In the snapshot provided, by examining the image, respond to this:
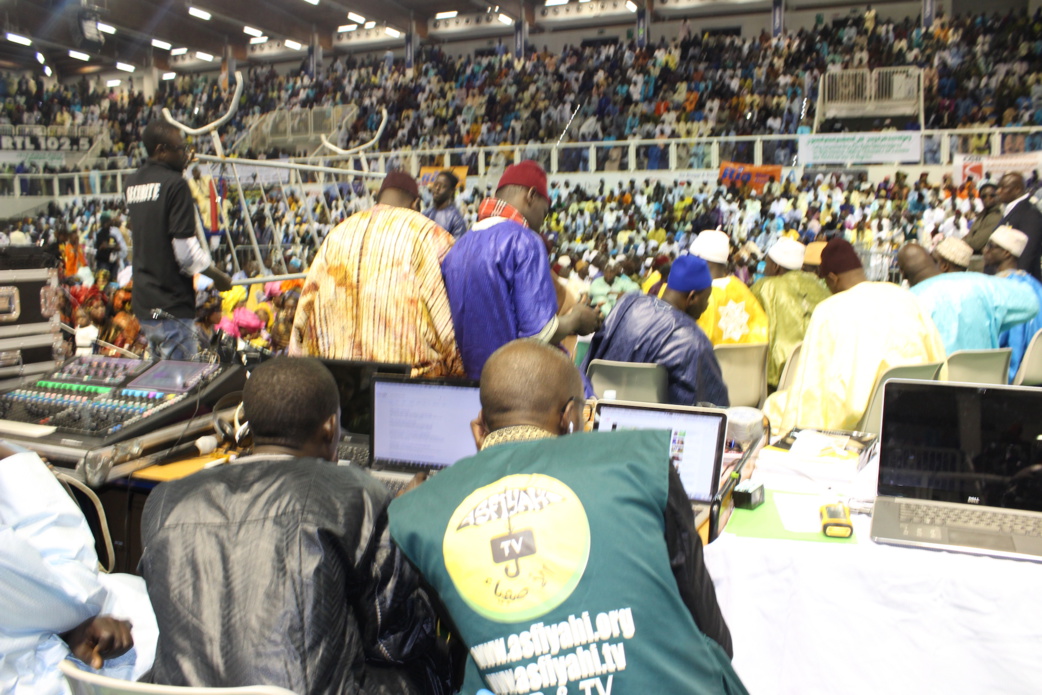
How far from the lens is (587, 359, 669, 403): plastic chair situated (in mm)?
3139

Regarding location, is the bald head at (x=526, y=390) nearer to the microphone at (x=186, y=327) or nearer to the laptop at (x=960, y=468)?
the laptop at (x=960, y=468)

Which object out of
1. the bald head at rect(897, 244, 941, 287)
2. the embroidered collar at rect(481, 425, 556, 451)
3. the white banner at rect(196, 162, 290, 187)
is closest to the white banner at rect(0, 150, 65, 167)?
the white banner at rect(196, 162, 290, 187)

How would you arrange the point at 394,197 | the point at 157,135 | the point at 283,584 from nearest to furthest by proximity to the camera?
1. the point at 283,584
2. the point at 394,197
3. the point at 157,135

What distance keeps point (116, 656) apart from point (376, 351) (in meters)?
1.24

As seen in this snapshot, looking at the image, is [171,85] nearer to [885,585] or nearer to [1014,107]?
[1014,107]

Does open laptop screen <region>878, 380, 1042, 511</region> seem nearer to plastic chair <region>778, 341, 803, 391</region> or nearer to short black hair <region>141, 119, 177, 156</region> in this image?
plastic chair <region>778, 341, 803, 391</region>

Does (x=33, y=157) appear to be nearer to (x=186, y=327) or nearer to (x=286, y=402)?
(x=186, y=327)

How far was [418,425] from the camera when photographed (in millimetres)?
2221

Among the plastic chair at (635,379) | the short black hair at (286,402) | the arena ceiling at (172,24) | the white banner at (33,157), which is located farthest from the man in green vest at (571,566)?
the white banner at (33,157)

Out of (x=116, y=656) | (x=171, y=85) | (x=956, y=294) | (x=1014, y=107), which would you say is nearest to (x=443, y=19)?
(x=171, y=85)

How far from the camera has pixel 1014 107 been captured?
10281 mm

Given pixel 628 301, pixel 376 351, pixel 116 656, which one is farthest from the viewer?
pixel 628 301

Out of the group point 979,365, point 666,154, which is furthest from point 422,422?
point 666,154

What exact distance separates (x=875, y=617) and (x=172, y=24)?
2026cm
